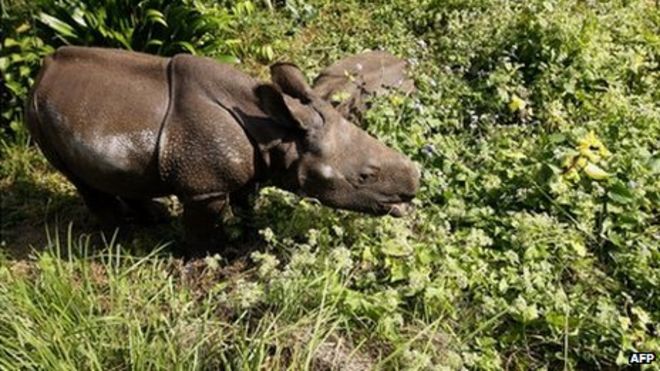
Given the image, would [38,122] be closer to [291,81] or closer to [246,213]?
[246,213]

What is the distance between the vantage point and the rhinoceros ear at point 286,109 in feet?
11.4

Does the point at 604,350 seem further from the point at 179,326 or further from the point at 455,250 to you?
the point at 179,326

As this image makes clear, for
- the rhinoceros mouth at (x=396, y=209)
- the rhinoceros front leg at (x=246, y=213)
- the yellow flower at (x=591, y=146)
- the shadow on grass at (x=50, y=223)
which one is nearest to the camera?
the rhinoceros mouth at (x=396, y=209)

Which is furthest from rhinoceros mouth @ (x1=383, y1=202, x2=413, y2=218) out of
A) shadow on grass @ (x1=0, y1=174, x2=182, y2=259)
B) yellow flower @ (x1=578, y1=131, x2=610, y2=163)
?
shadow on grass @ (x1=0, y1=174, x2=182, y2=259)

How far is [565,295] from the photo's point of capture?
142 inches

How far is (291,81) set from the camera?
11.7 feet

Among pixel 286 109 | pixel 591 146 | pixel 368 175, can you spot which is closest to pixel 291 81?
pixel 286 109

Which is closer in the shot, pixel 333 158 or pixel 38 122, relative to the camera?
pixel 333 158

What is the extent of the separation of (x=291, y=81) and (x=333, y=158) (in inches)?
17.2

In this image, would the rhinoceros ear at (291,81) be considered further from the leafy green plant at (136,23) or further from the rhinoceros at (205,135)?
the leafy green plant at (136,23)

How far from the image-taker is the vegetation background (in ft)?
11.3

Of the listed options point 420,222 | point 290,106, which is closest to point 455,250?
point 420,222

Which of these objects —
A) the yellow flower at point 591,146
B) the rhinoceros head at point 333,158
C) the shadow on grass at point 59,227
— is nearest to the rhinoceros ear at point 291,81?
the rhinoceros head at point 333,158

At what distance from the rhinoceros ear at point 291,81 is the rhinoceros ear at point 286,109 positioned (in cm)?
4
